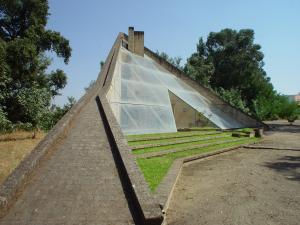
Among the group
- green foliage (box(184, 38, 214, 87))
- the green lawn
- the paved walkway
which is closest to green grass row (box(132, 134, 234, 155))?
the green lawn

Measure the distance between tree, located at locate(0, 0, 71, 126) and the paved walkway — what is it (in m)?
11.7

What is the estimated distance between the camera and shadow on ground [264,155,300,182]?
8930 millimetres

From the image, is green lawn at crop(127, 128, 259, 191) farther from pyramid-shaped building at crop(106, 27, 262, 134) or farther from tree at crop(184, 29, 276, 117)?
tree at crop(184, 29, 276, 117)

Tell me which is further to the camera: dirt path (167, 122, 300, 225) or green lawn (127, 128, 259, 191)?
green lawn (127, 128, 259, 191)

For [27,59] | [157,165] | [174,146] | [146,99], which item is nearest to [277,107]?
[146,99]

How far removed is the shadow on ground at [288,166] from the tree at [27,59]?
1288 cm

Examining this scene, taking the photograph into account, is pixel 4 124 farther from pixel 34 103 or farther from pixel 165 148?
pixel 165 148

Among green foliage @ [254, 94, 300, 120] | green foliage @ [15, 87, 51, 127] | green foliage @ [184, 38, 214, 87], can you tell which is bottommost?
green foliage @ [254, 94, 300, 120]

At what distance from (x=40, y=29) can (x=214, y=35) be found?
36.9m

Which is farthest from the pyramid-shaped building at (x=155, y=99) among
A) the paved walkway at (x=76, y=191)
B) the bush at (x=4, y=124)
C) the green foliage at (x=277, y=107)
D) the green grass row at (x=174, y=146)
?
the green foliage at (x=277, y=107)

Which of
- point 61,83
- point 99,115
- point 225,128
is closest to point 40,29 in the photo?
point 61,83

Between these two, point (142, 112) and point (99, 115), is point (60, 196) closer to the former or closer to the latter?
point (99, 115)

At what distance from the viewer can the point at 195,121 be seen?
18.7 metres

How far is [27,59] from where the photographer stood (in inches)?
816
